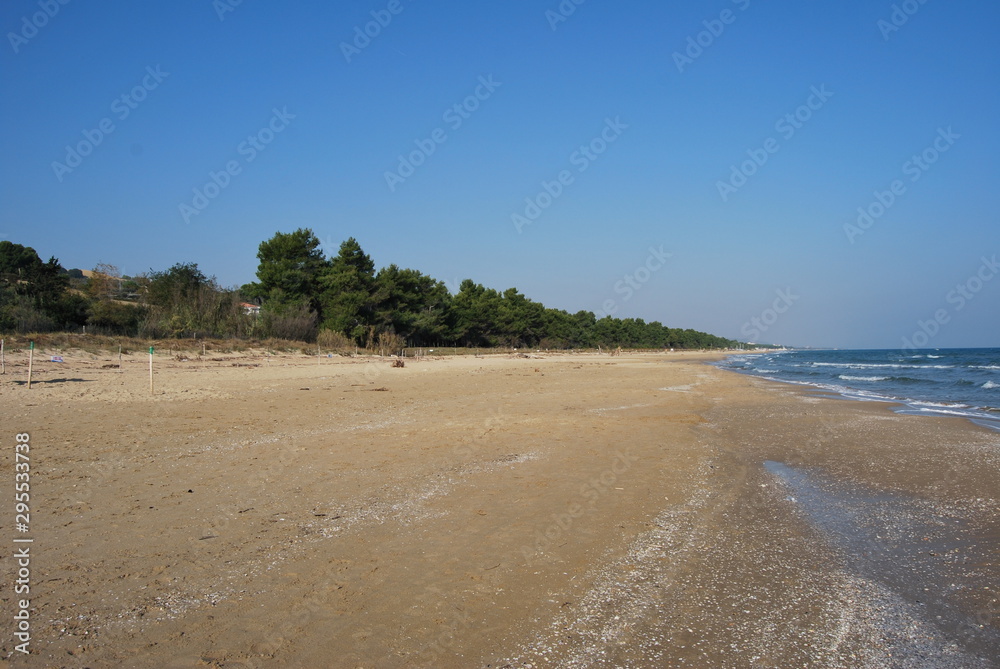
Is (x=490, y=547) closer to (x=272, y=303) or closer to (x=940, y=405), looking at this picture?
(x=940, y=405)

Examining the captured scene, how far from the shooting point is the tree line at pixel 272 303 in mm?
33469

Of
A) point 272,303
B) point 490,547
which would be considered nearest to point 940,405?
point 490,547

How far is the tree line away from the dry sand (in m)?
28.0

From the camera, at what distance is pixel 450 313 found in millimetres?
66188

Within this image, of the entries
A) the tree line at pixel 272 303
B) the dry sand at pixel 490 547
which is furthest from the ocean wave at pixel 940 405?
the tree line at pixel 272 303

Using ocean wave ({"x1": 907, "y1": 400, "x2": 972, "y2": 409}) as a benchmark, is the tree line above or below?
above

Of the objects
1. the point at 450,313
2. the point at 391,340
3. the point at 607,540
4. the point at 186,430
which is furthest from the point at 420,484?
the point at 450,313

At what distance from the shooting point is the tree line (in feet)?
110

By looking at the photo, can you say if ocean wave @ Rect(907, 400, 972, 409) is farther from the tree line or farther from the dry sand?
the tree line

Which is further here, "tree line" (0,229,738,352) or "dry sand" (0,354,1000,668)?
"tree line" (0,229,738,352)

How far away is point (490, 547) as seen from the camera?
15.1ft

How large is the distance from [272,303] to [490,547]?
140 feet

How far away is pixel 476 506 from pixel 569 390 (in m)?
13.6

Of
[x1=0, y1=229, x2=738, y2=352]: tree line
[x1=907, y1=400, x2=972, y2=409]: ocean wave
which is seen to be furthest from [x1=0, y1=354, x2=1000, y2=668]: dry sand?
[x1=0, y1=229, x2=738, y2=352]: tree line
